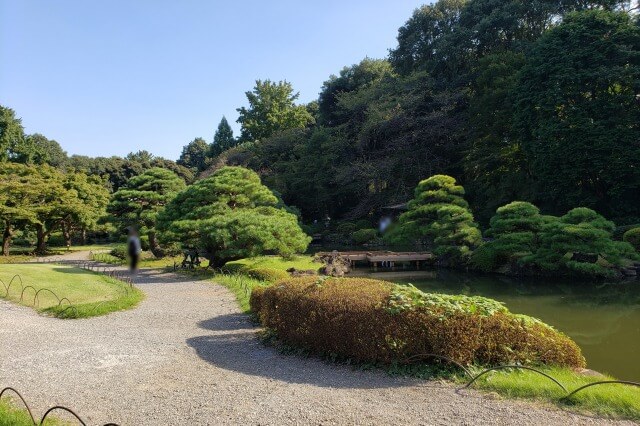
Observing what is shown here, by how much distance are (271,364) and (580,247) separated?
14.2 meters

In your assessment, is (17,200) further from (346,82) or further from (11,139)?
(346,82)

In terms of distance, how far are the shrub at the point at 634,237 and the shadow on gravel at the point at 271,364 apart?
54.9 feet

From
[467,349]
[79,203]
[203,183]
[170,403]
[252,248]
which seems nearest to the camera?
[170,403]

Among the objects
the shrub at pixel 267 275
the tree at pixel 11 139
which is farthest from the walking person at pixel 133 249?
the tree at pixel 11 139

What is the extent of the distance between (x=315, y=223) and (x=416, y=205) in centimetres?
1617

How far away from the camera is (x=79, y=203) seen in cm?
2675

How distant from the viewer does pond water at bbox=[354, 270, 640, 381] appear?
8.56 meters

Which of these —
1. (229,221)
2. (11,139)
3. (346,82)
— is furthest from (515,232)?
(11,139)

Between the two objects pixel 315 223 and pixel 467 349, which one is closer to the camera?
pixel 467 349

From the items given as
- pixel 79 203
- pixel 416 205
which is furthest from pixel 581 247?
pixel 79 203

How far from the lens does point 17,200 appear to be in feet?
81.1

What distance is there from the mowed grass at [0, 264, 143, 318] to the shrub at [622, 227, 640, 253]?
1841 cm

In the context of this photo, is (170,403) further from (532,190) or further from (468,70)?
(468,70)

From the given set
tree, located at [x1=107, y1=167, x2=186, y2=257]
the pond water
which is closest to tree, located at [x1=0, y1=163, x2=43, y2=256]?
tree, located at [x1=107, y1=167, x2=186, y2=257]
